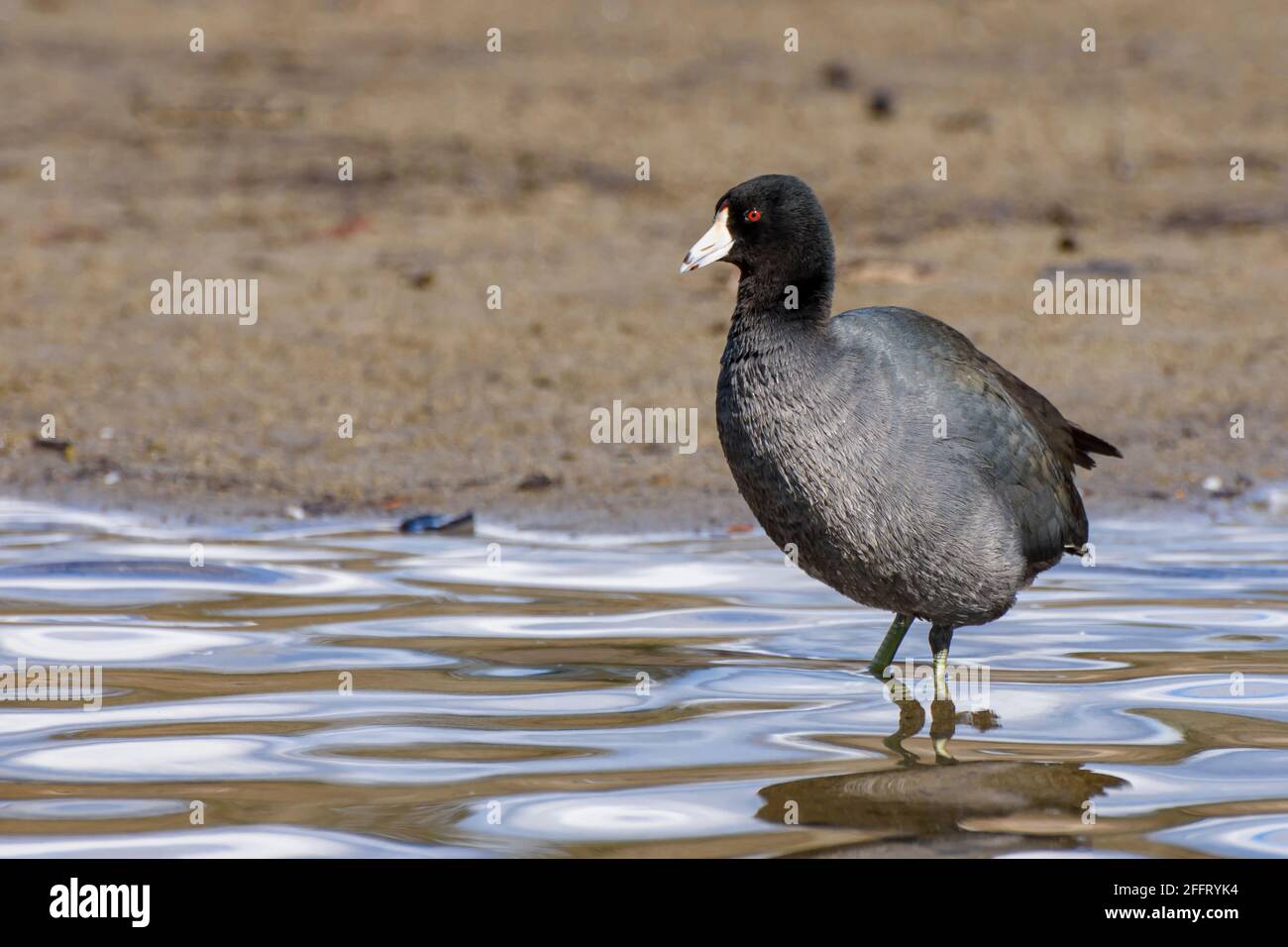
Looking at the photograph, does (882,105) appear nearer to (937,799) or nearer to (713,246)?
(713,246)

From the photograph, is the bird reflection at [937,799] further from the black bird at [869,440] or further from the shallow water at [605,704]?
the black bird at [869,440]

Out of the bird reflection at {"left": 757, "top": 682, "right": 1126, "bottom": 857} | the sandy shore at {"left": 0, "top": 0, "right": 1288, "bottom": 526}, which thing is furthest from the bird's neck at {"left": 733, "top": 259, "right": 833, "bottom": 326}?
the sandy shore at {"left": 0, "top": 0, "right": 1288, "bottom": 526}

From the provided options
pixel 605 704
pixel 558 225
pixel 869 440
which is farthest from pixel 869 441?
pixel 558 225

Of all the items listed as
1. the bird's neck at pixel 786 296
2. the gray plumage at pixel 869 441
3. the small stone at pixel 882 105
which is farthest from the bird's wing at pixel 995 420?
the small stone at pixel 882 105

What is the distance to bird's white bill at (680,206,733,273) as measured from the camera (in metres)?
5.64

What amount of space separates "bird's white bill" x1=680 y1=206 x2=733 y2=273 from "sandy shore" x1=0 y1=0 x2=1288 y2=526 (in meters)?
2.18

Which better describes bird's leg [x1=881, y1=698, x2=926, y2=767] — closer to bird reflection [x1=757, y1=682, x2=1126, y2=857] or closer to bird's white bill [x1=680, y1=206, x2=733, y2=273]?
bird reflection [x1=757, y1=682, x2=1126, y2=857]

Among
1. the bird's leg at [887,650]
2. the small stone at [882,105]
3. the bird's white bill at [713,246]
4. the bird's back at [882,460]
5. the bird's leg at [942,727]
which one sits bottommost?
Result: the bird's leg at [942,727]

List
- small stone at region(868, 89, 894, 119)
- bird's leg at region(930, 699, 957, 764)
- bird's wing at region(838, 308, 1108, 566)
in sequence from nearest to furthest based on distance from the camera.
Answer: bird's leg at region(930, 699, 957, 764)
bird's wing at region(838, 308, 1108, 566)
small stone at region(868, 89, 894, 119)

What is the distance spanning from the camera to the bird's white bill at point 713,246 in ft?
18.5

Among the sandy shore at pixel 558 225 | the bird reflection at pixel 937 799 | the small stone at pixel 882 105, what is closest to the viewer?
the bird reflection at pixel 937 799

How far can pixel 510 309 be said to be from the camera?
1073 centimetres

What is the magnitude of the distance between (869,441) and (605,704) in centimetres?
102
